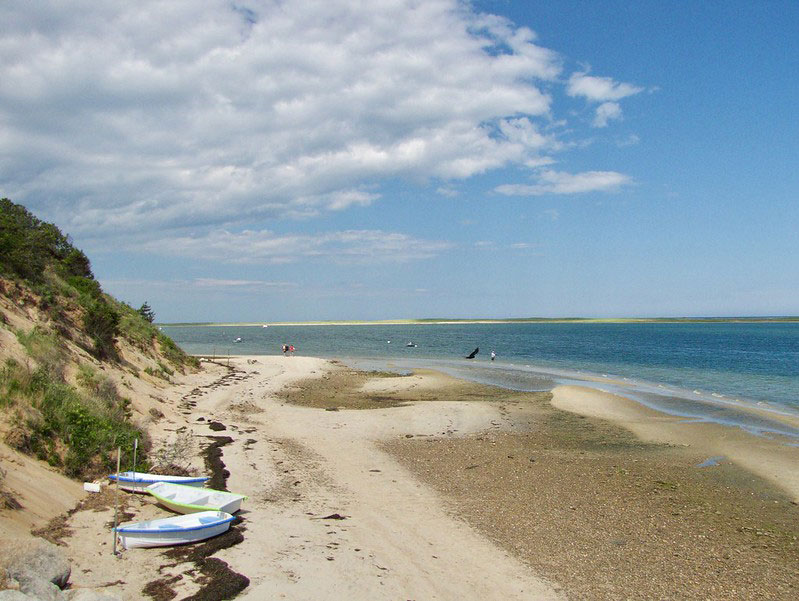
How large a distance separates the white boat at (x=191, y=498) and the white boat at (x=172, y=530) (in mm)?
549

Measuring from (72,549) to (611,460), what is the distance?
13694 mm

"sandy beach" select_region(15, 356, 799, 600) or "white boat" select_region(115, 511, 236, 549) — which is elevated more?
"white boat" select_region(115, 511, 236, 549)

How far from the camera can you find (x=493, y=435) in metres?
20.1

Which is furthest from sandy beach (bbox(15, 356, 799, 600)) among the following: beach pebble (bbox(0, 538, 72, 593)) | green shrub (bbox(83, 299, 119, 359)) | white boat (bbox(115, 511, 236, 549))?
green shrub (bbox(83, 299, 119, 359))

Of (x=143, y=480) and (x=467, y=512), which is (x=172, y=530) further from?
(x=467, y=512)

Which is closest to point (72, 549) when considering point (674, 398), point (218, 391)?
point (218, 391)

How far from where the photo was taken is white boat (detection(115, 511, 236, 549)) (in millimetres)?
8445

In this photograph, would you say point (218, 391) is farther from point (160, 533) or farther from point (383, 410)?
point (160, 533)

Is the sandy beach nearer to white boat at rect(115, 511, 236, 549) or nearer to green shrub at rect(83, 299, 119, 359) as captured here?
white boat at rect(115, 511, 236, 549)

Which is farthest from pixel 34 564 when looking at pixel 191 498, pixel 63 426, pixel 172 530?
pixel 63 426

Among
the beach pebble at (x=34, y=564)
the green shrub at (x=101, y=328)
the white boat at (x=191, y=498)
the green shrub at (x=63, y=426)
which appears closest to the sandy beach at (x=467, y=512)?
the white boat at (x=191, y=498)

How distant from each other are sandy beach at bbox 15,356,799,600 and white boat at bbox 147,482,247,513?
1.09 ft

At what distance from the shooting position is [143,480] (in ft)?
37.0

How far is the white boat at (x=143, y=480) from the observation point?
10.8 metres
